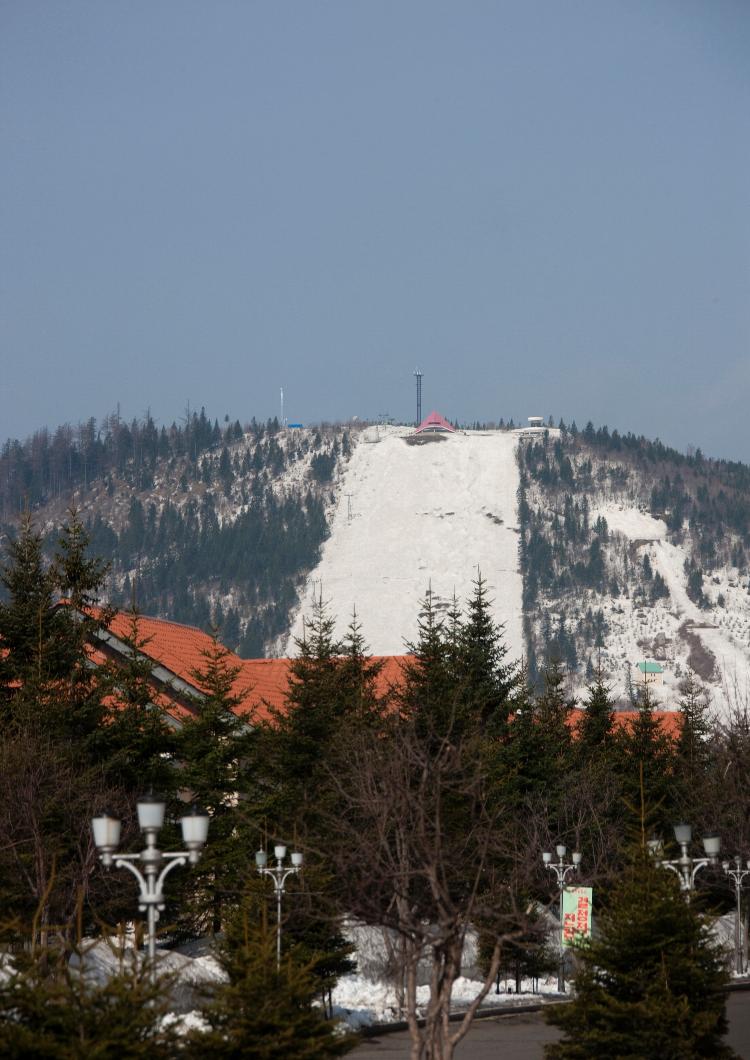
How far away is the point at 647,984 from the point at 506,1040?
9.87m

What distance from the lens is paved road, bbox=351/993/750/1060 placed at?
92.8 feet

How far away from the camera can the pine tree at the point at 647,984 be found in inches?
850

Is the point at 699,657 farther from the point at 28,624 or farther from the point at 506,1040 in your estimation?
the point at 506,1040

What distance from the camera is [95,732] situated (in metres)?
37.2

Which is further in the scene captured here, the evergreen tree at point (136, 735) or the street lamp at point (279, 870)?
the evergreen tree at point (136, 735)

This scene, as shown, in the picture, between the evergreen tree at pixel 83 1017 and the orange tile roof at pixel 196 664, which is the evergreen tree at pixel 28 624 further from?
the evergreen tree at pixel 83 1017

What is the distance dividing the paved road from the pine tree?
3.61 meters

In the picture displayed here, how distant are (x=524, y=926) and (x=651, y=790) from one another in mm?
35907

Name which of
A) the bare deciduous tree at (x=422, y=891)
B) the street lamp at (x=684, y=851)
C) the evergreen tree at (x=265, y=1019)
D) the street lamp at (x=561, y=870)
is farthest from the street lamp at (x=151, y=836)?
the street lamp at (x=561, y=870)

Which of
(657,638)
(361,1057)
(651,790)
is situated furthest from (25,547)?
(657,638)

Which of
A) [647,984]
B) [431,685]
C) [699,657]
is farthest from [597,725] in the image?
[699,657]

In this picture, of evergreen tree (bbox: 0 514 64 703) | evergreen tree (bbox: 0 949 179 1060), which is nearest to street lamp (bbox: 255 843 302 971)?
evergreen tree (bbox: 0 514 64 703)

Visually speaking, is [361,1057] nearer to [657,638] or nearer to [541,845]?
[541,845]

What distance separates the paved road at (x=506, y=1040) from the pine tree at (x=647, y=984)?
3.61m
